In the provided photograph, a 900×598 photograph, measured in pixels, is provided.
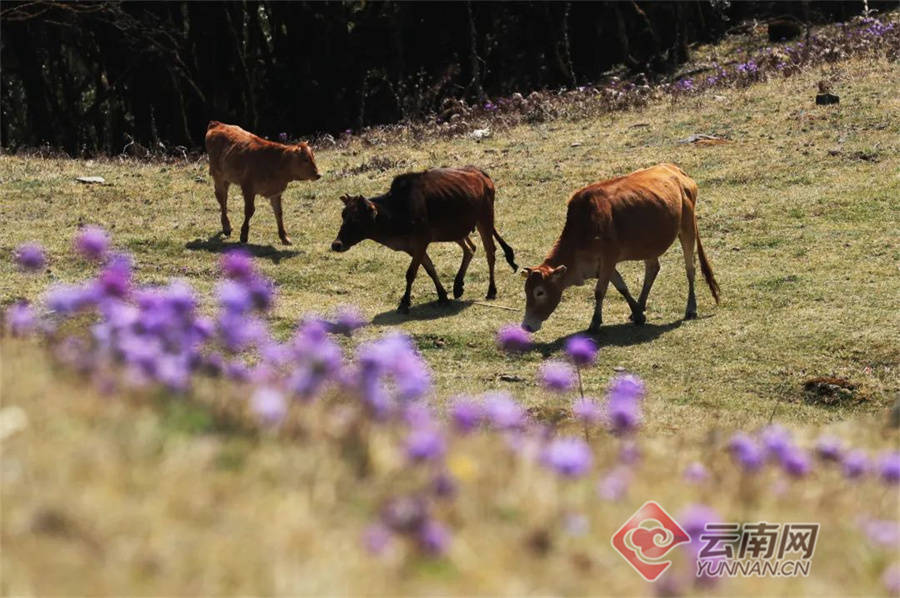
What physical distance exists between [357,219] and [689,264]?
13.7ft

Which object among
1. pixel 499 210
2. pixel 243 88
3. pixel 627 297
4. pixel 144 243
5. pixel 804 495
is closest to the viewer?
pixel 804 495

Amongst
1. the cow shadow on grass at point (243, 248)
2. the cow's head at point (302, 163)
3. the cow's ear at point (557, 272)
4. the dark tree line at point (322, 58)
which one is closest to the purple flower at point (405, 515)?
the cow's ear at point (557, 272)

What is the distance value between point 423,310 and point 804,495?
11.0 metres

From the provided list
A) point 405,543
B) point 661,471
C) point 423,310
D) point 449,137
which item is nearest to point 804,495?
point 661,471

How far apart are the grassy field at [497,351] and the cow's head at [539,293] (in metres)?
0.34

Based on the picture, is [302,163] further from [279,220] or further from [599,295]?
[599,295]

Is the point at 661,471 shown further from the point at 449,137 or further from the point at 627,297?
the point at 449,137

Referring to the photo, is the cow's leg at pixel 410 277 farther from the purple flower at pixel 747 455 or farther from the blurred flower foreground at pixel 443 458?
the purple flower at pixel 747 455

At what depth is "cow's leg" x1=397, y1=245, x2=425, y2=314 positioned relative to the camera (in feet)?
53.4

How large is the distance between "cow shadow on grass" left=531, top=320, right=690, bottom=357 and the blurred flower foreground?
8.32m

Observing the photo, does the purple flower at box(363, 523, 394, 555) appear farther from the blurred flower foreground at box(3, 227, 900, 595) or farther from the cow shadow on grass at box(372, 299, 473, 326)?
the cow shadow on grass at box(372, 299, 473, 326)

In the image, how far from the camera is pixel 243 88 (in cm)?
3950

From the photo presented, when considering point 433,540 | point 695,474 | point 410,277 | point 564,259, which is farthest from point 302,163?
point 433,540

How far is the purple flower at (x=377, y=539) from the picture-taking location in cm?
411
